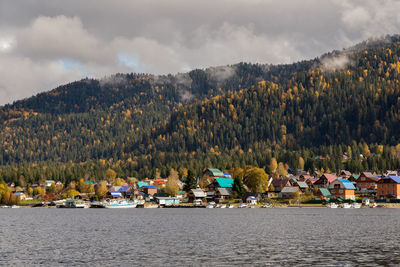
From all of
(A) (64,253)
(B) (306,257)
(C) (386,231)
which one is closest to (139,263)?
(A) (64,253)

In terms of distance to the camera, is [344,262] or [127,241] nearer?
[344,262]

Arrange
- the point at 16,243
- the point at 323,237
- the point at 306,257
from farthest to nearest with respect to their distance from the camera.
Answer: the point at 323,237
the point at 16,243
the point at 306,257

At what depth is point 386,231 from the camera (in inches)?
3637

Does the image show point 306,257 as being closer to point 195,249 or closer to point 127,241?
point 195,249

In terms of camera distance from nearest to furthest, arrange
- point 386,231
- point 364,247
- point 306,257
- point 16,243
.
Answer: point 306,257 < point 364,247 < point 16,243 < point 386,231

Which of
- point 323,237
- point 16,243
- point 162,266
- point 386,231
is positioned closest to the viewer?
point 162,266

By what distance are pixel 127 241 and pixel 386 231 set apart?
144 ft

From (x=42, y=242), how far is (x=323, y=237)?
40.9 metres

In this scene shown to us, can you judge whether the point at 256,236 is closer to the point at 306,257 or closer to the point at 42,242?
the point at 306,257

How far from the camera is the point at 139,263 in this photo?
5706 centimetres

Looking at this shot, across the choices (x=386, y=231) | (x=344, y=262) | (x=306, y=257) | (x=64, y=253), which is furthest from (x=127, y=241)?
(x=386, y=231)

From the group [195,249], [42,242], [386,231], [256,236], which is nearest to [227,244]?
[195,249]

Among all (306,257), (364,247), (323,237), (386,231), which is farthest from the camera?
(386,231)

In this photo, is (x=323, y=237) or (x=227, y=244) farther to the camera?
(x=323, y=237)
